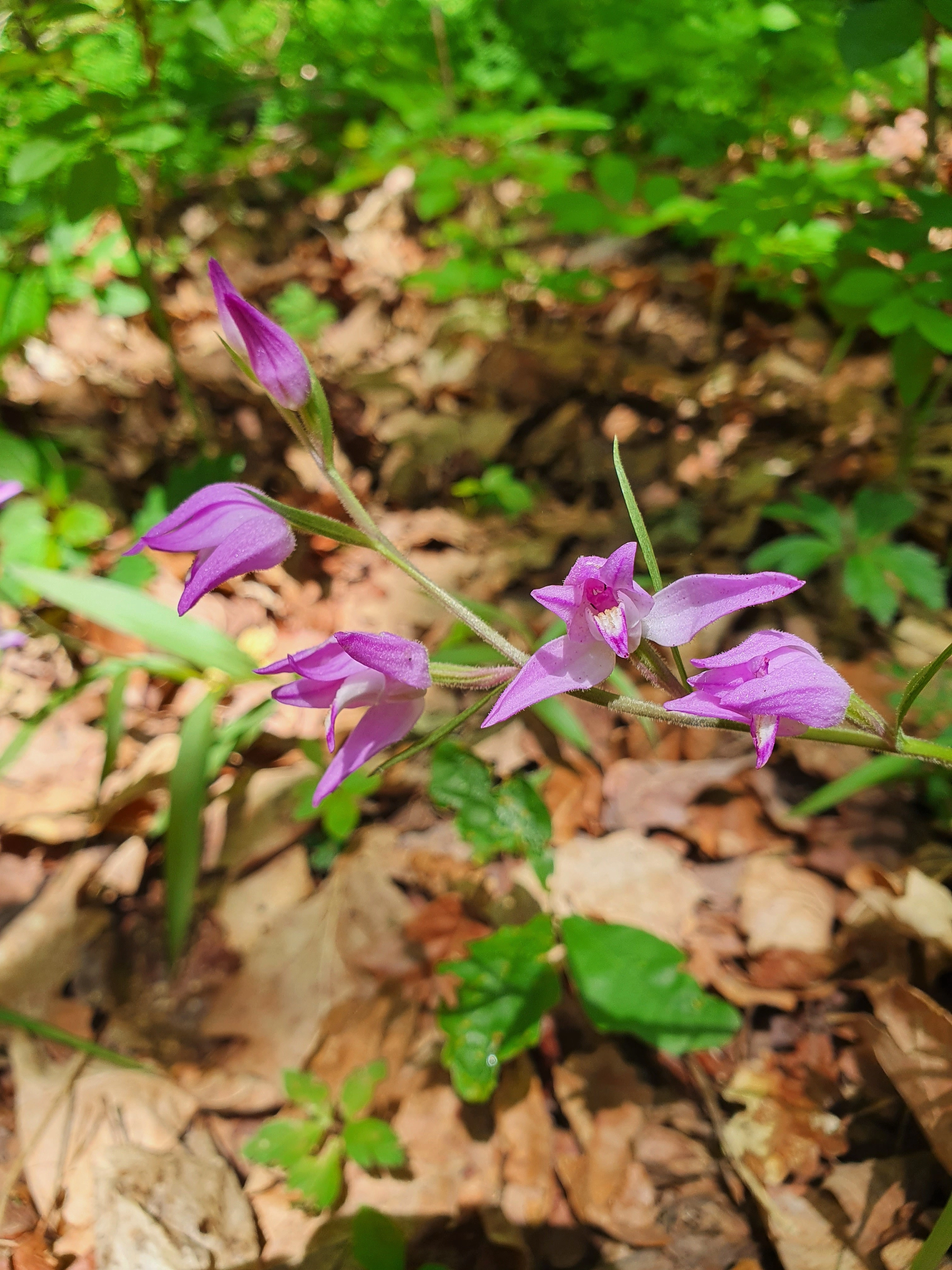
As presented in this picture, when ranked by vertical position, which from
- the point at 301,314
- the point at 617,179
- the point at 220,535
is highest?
the point at 617,179

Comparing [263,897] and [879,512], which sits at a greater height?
[879,512]

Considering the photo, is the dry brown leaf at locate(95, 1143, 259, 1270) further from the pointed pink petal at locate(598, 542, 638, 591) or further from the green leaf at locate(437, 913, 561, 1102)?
the pointed pink petal at locate(598, 542, 638, 591)

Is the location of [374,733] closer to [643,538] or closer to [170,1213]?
[643,538]

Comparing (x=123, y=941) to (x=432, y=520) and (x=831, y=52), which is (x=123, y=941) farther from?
(x=831, y=52)

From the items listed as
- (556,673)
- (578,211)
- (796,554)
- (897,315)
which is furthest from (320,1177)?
(578,211)

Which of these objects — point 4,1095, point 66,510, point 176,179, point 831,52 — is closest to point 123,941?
point 4,1095

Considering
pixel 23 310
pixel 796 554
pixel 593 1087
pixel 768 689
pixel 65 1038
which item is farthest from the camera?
pixel 23 310

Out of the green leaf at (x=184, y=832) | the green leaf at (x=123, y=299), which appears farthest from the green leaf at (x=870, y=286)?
the green leaf at (x=123, y=299)
